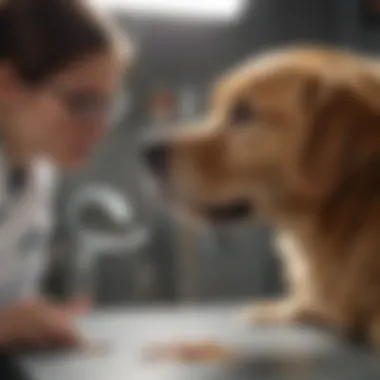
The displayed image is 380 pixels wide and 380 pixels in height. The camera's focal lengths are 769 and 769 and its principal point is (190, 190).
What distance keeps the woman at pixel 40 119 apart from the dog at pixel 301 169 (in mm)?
95

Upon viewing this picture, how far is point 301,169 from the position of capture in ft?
2.95

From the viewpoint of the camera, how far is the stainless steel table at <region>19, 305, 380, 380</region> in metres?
0.84

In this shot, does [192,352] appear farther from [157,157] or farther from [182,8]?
[182,8]

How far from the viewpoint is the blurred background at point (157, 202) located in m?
0.86

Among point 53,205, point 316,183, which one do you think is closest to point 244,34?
point 316,183

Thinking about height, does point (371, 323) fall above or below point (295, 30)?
below

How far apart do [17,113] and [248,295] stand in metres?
0.34

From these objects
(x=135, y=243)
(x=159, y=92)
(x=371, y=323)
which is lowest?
(x=371, y=323)

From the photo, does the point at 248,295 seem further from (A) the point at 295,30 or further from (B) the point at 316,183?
(A) the point at 295,30

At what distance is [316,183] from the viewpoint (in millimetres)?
902

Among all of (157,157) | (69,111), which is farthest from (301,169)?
(69,111)

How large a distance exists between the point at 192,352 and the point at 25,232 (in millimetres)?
230

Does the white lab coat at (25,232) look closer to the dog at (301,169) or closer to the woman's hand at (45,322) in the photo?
the woman's hand at (45,322)

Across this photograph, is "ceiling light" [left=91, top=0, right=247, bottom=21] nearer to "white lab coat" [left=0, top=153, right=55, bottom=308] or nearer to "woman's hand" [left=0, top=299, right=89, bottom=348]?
"white lab coat" [left=0, top=153, right=55, bottom=308]
